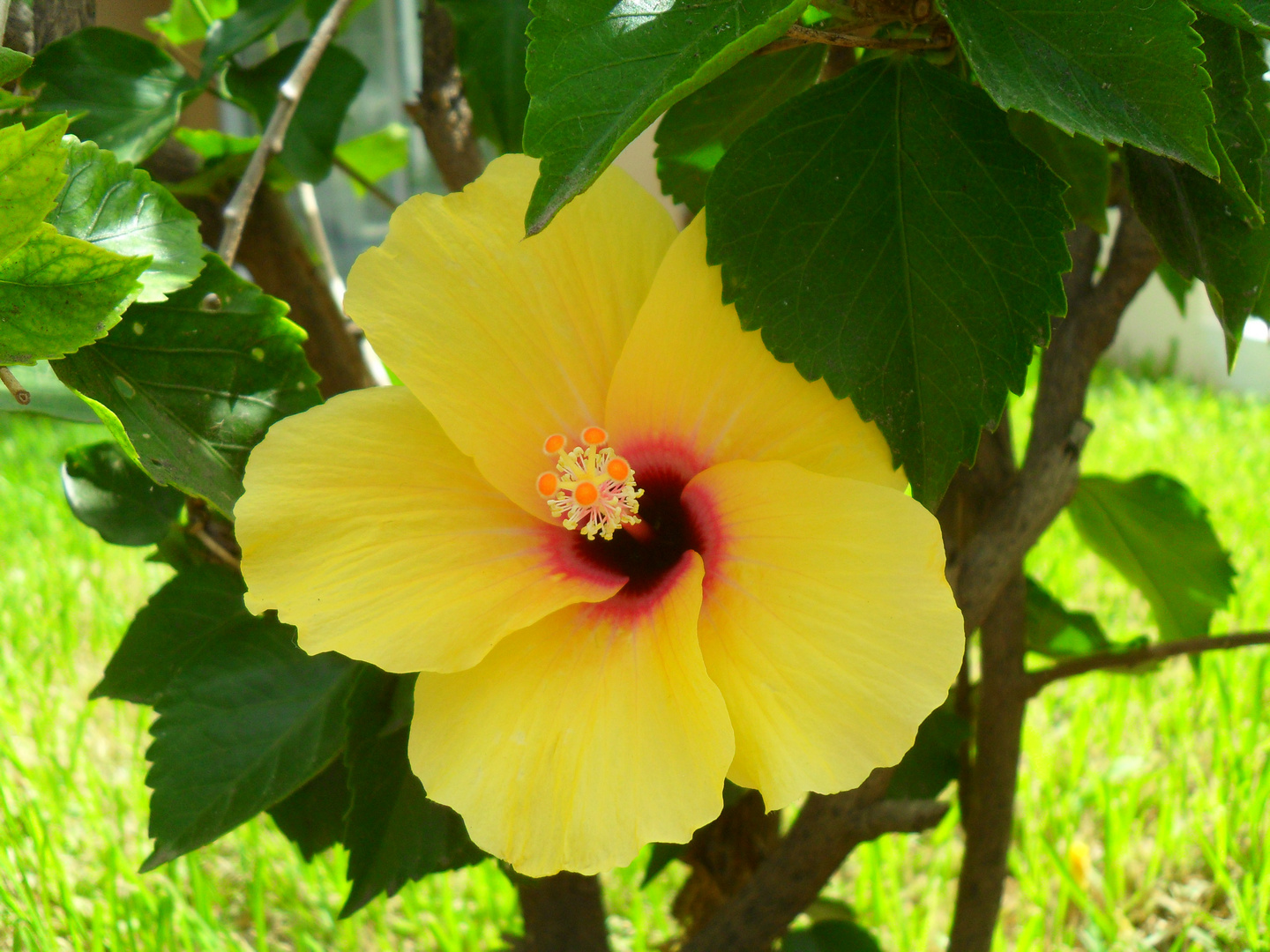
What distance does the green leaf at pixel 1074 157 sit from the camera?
0.58 m

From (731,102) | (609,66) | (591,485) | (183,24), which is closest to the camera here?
(609,66)

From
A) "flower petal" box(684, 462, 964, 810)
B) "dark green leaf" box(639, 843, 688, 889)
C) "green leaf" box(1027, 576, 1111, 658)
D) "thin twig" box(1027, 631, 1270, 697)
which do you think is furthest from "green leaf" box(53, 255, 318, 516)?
"green leaf" box(1027, 576, 1111, 658)

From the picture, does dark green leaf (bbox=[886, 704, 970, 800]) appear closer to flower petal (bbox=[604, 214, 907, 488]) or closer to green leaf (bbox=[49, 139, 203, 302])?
flower petal (bbox=[604, 214, 907, 488])

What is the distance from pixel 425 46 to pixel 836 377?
67cm

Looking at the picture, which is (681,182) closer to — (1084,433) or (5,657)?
(1084,433)

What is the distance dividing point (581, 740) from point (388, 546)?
12cm

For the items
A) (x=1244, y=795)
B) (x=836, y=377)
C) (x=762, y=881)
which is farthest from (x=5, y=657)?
(x=1244, y=795)

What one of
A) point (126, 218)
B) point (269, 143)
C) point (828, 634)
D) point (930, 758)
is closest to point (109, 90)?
point (269, 143)

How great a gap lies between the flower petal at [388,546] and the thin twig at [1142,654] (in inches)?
18.8

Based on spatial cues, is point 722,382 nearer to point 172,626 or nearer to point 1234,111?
point 1234,111

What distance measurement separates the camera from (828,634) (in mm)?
438

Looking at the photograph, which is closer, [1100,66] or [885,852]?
[1100,66]

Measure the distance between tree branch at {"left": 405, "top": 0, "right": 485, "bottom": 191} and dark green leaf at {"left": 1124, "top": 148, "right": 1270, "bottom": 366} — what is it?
62 centimetres

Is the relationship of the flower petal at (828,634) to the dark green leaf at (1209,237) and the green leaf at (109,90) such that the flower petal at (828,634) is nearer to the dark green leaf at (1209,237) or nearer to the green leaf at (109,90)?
the dark green leaf at (1209,237)
